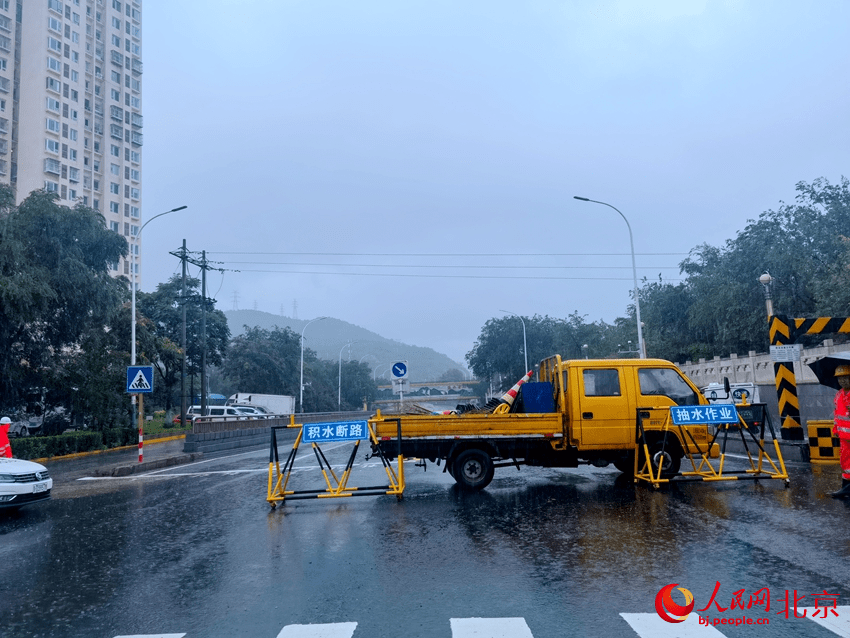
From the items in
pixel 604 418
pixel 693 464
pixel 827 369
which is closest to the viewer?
pixel 604 418

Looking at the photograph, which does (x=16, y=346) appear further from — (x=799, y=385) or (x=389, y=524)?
(x=799, y=385)

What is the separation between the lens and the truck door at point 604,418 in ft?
37.0

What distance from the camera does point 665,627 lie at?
467 cm

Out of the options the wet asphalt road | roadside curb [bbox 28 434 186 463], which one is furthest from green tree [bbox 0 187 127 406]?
the wet asphalt road

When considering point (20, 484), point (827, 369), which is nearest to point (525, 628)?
point (20, 484)

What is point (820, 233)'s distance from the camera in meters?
38.6

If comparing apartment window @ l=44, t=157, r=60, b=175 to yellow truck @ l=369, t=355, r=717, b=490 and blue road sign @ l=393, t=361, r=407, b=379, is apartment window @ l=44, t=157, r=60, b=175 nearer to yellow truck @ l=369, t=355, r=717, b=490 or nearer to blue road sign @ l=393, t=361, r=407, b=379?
blue road sign @ l=393, t=361, r=407, b=379

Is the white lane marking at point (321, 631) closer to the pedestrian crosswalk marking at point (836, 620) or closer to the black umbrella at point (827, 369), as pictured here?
the pedestrian crosswalk marking at point (836, 620)

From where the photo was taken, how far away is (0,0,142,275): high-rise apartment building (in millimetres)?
70875

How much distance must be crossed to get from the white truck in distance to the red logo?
4378cm

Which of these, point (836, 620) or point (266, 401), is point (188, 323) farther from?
point (836, 620)

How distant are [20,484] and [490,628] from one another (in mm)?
8999

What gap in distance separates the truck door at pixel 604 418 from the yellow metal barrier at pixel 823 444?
5178mm

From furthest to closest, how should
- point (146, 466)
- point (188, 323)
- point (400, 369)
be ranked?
1. point (188, 323)
2. point (400, 369)
3. point (146, 466)
